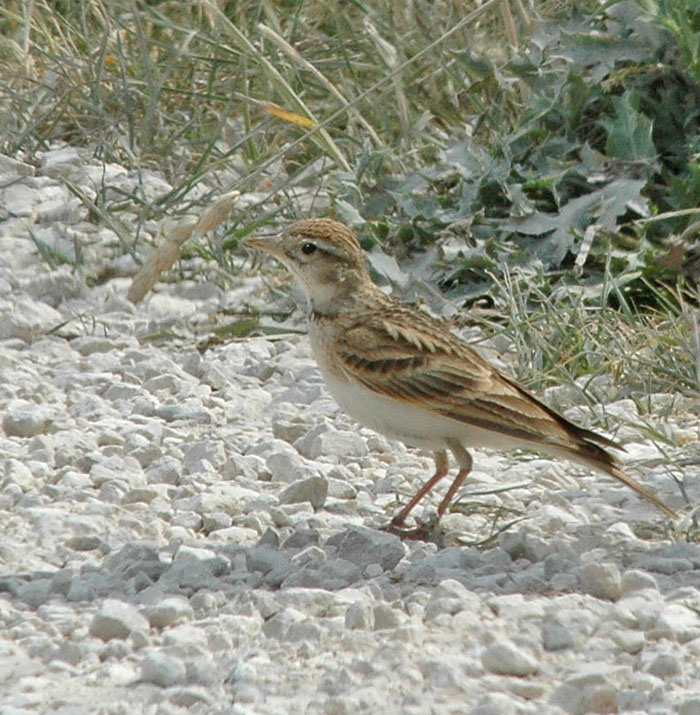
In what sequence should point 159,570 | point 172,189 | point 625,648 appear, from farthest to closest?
point 172,189 < point 159,570 < point 625,648

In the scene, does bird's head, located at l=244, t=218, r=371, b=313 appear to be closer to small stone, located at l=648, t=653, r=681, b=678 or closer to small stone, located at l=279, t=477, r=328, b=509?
small stone, located at l=279, t=477, r=328, b=509

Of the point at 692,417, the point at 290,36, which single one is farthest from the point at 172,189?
the point at 692,417

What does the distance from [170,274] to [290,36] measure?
1876mm

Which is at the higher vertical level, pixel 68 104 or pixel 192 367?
pixel 68 104

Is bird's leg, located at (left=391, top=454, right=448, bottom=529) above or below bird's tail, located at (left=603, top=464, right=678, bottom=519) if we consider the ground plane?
below

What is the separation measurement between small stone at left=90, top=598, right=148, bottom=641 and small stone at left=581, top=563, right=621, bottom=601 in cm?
104

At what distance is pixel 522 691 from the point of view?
329cm

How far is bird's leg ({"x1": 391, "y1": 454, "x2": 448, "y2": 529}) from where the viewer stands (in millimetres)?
4523

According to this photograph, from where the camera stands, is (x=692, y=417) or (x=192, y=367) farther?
(x=192, y=367)

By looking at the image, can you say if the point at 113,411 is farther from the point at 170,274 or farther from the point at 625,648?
the point at 625,648

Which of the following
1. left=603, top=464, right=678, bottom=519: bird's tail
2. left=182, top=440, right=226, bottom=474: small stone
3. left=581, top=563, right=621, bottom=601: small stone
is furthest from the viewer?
left=182, top=440, right=226, bottom=474: small stone

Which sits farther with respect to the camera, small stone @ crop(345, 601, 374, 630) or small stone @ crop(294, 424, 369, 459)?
small stone @ crop(294, 424, 369, 459)

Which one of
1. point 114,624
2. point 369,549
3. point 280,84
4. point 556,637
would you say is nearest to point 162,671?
point 114,624

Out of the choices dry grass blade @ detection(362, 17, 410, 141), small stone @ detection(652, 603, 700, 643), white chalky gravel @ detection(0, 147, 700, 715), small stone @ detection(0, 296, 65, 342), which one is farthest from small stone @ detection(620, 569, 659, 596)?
dry grass blade @ detection(362, 17, 410, 141)
